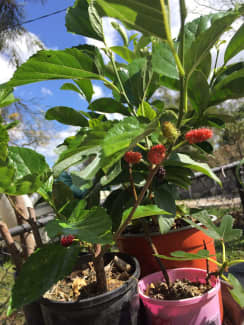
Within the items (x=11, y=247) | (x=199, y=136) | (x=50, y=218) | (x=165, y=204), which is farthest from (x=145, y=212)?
(x=50, y=218)

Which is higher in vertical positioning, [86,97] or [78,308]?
[86,97]

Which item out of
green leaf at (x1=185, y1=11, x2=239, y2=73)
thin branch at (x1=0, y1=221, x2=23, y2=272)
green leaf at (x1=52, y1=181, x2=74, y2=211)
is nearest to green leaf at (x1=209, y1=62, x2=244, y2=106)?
green leaf at (x1=185, y1=11, x2=239, y2=73)

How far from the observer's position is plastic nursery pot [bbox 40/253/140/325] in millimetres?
369

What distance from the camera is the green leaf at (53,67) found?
326 millimetres

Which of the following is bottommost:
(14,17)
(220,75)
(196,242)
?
(196,242)

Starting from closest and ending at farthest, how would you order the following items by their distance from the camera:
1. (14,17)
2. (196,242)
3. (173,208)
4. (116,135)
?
(116,135) < (173,208) < (196,242) < (14,17)

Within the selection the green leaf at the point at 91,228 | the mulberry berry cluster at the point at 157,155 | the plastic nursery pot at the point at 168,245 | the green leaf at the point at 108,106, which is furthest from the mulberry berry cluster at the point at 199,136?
the plastic nursery pot at the point at 168,245

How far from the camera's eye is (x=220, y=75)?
0.44 meters

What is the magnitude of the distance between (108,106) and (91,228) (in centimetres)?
26

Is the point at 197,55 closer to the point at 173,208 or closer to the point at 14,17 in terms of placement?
the point at 173,208

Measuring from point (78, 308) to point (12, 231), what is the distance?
33 centimetres

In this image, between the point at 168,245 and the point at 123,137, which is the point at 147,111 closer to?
the point at 123,137

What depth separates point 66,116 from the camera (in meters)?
0.46

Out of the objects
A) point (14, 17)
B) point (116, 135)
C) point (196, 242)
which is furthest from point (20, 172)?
point (14, 17)
